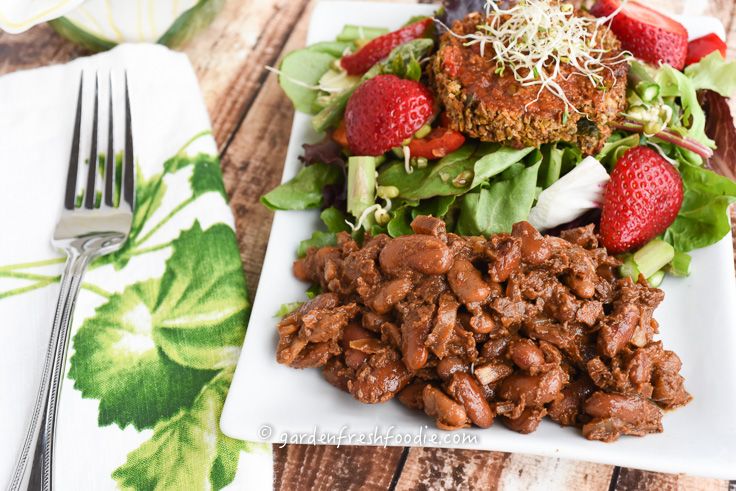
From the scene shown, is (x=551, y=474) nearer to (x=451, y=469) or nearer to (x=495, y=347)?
(x=451, y=469)

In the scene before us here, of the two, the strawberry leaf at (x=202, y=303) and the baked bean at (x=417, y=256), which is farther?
the strawberry leaf at (x=202, y=303)

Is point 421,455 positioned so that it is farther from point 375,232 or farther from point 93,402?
point 93,402

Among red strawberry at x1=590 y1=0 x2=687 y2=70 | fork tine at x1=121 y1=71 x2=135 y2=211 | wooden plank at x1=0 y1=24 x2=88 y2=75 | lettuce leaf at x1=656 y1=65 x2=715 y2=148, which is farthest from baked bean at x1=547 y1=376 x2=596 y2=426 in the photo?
wooden plank at x1=0 y1=24 x2=88 y2=75

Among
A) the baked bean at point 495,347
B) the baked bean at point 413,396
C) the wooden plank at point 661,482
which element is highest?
the baked bean at point 495,347

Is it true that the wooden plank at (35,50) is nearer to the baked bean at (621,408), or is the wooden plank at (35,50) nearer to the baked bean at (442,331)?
the baked bean at (442,331)

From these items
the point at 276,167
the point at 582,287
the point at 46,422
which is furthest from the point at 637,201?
the point at 46,422

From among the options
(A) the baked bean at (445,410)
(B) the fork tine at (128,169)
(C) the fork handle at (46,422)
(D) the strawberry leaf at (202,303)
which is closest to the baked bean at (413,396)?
(A) the baked bean at (445,410)

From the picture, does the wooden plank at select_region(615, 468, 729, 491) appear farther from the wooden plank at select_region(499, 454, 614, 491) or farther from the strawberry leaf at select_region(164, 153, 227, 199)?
the strawberry leaf at select_region(164, 153, 227, 199)

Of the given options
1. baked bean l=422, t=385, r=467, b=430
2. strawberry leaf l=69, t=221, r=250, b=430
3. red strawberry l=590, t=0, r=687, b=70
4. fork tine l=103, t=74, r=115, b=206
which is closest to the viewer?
baked bean l=422, t=385, r=467, b=430
